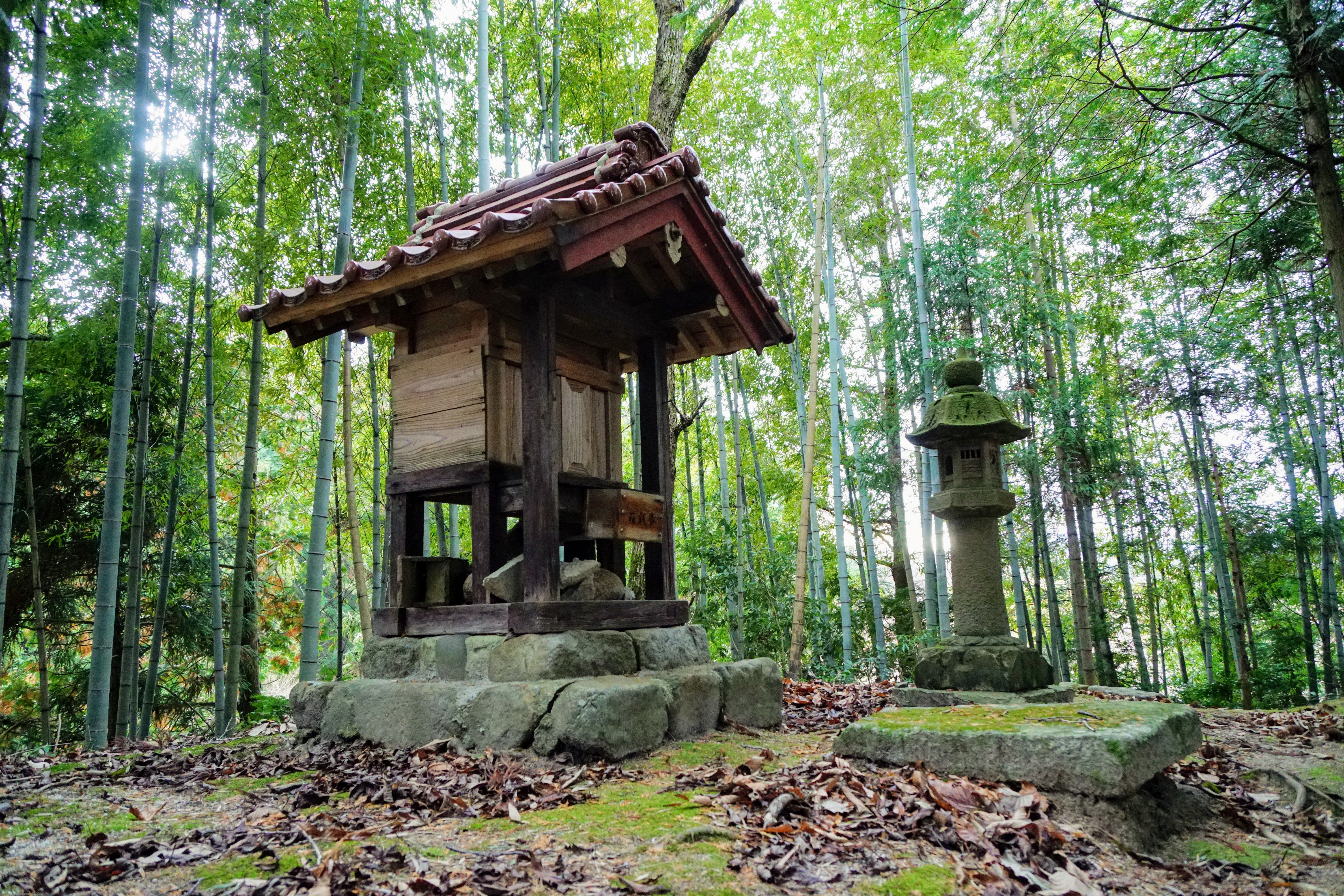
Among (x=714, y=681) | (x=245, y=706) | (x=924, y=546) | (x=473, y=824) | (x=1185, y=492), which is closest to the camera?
(x=473, y=824)

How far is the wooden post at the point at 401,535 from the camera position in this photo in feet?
13.3

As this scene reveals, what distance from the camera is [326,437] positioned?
16.5 feet

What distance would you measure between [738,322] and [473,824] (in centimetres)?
309

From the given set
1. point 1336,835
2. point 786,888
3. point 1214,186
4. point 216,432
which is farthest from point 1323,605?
point 216,432

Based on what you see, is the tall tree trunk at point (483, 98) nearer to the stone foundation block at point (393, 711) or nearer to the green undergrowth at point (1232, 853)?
the stone foundation block at point (393, 711)

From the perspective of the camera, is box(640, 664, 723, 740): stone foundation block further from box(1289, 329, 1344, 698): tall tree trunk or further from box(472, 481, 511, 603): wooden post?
box(1289, 329, 1344, 698): tall tree trunk

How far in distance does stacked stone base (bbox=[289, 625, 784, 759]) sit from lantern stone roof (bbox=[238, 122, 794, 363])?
5.74ft

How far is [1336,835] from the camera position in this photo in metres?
2.78

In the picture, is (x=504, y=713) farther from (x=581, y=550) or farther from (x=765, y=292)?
(x=765, y=292)

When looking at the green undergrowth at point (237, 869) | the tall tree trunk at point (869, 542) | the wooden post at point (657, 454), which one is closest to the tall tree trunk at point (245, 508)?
the wooden post at point (657, 454)

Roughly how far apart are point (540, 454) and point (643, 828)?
186cm

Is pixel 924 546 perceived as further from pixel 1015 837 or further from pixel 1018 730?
pixel 1015 837

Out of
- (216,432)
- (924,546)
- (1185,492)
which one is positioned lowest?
(924,546)

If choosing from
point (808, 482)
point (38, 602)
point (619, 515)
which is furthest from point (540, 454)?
point (38, 602)
